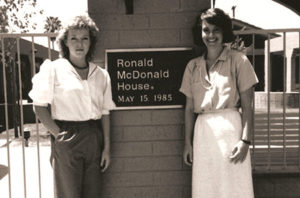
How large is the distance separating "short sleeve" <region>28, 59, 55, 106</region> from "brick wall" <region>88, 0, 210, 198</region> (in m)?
0.73

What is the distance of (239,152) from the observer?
2.75 m

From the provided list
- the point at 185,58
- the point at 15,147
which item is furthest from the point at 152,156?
the point at 15,147

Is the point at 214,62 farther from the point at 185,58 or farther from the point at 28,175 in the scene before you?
the point at 28,175

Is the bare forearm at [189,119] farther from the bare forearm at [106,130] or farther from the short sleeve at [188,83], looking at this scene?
the bare forearm at [106,130]

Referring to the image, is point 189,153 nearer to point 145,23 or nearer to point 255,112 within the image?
point 145,23

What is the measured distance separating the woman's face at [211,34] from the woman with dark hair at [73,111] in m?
0.85

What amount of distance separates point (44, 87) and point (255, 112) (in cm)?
742

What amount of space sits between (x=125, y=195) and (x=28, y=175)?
12.3ft

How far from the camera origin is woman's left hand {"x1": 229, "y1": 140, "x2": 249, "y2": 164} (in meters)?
2.75

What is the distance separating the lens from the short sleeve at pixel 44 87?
2.69m

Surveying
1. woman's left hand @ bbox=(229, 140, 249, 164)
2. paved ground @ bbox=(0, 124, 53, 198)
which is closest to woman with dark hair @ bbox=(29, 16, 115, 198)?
woman's left hand @ bbox=(229, 140, 249, 164)

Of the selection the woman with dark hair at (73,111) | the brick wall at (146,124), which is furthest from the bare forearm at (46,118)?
the brick wall at (146,124)

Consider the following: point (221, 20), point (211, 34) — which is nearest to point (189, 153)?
point (211, 34)

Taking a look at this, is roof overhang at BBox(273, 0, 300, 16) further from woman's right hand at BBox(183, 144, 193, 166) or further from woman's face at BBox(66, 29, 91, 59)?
woman's face at BBox(66, 29, 91, 59)
